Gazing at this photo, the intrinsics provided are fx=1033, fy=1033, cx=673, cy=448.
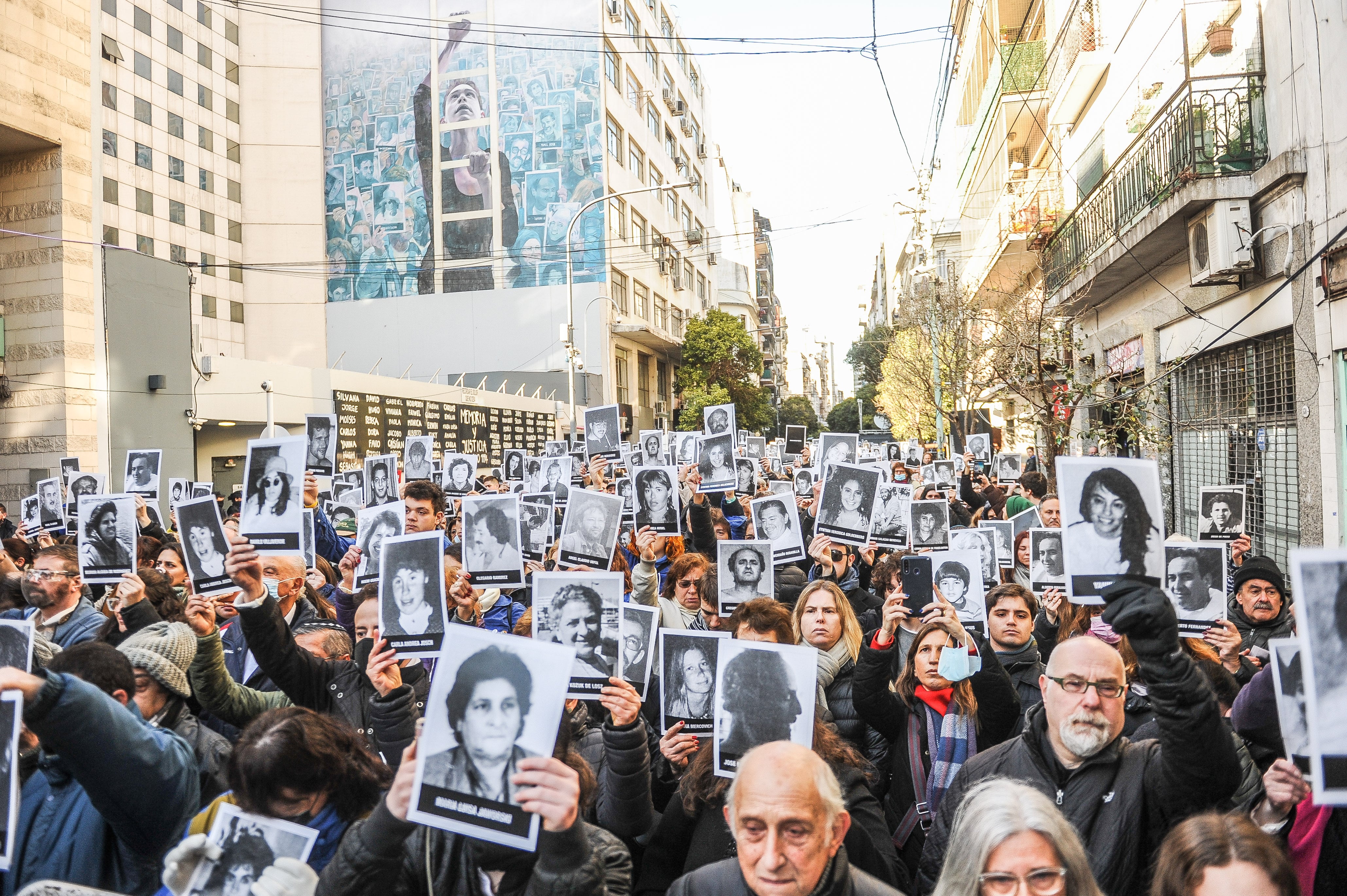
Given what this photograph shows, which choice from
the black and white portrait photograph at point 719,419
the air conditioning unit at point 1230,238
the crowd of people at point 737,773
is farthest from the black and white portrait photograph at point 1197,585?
the air conditioning unit at point 1230,238

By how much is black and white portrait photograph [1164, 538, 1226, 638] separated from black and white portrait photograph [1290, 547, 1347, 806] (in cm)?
232

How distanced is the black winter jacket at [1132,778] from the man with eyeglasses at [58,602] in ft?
14.5

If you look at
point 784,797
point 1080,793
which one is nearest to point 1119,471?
point 1080,793

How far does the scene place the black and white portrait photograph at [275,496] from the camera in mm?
4965

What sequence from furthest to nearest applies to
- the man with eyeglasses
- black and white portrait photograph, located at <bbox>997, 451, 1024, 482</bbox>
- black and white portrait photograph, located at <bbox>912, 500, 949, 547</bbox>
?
black and white portrait photograph, located at <bbox>997, 451, 1024, 482</bbox> < black and white portrait photograph, located at <bbox>912, 500, 949, 547</bbox> < the man with eyeglasses

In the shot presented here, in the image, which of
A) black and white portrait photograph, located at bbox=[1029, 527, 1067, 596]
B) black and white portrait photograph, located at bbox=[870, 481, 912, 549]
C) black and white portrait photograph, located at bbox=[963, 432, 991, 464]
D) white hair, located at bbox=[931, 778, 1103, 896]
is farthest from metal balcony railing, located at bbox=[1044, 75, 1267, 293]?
white hair, located at bbox=[931, 778, 1103, 896]

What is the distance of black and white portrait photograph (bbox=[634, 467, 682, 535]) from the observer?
8117 millimetres

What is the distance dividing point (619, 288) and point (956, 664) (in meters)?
41.6

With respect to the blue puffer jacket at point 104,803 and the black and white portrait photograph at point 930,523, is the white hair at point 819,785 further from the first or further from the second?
the black and white portrait photograph at point 930,523

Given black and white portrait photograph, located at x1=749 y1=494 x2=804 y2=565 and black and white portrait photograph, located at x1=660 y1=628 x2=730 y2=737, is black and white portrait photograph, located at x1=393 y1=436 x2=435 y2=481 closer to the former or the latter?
black and white portrait photograph, located at x1=749 y1=494 x2=804 y2=565

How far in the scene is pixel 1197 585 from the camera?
193 inches

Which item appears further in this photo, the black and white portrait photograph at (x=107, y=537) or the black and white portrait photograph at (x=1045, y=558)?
the black and white portrait photograph at (x=107, y=537)

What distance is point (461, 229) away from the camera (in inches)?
1699

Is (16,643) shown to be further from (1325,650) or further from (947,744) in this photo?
(1325,650)
